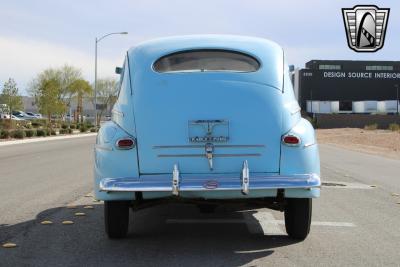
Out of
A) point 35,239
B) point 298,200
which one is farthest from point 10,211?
point 298,200

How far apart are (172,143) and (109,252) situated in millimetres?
1231

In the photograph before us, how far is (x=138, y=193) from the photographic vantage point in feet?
19.0

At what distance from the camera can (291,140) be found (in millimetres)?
5805

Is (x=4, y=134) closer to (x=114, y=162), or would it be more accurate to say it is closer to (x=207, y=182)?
(x=114, y=162)

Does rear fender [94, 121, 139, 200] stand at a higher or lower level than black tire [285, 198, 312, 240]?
higher

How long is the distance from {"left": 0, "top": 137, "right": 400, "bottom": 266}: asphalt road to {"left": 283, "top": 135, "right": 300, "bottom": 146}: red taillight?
3.52 ft

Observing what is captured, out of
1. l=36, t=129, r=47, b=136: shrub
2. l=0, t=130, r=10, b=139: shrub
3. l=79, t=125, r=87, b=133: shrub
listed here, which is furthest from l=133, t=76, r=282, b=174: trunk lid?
l=79, t=125, r=87, b=133: shrub

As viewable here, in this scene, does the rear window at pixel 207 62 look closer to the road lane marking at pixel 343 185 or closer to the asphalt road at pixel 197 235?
the asphalt road at pixel 197 235

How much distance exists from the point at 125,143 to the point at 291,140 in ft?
5.23

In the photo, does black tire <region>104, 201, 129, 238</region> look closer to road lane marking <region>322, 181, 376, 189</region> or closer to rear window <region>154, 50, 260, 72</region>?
rear window <region>154, 50, 260, 72</region>

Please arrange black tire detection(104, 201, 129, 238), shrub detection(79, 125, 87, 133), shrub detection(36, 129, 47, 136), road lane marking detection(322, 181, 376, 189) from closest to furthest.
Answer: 1. black tire detection(104, 201, 129, 238)
2. road lane marking detection(322, 181, 376, 189)
3. shrub detection(36, 129, 47, 136)
4. shrub detection(79, 125, 87, 133)

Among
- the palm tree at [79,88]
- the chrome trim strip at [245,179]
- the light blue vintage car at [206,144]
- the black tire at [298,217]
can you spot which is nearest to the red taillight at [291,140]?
the light blue vintage car at [206,144]

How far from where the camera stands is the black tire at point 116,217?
6156 millimetres

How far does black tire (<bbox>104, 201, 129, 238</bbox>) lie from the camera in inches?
242
